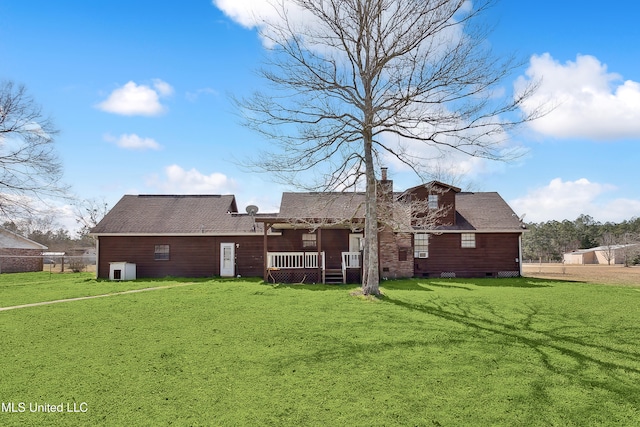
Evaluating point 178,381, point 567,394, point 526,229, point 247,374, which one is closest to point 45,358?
point 178,381

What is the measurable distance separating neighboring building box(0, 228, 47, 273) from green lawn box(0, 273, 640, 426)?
25.0 meters

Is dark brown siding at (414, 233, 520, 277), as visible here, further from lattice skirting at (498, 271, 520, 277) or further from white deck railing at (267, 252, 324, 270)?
white deck railing at (267, 252, 324, 270)

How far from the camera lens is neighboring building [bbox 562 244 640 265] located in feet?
172

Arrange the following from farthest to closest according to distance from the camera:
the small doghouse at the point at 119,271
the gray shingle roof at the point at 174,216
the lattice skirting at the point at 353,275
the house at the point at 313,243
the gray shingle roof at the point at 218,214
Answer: the gray shingle roof at the point at 174,216
the gray shingle roof at the point at 218,214
the house at the point at 313,243
the small doghouse at the point at 119,271
the lattice skirting at the point at 353,275

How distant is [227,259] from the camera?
957 inches

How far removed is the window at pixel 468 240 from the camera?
78.7 ft

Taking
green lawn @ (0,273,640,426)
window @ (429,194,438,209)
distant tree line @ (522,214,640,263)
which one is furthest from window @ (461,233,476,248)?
distant tree line @ (522,214,640,263)

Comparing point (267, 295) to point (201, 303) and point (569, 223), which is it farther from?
point (569, 223)

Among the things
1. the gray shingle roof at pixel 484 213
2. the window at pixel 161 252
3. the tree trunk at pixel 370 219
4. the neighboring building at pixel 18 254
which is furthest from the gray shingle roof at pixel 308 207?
the neighboring building at pixel 18 254

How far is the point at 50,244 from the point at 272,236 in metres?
56.6

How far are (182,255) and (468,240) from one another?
1587 centimetres

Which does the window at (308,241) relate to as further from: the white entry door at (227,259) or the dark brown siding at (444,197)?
the dark brown siding at (444,197)

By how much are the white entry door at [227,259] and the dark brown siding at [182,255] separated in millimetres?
174

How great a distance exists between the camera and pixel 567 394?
5.77 m
